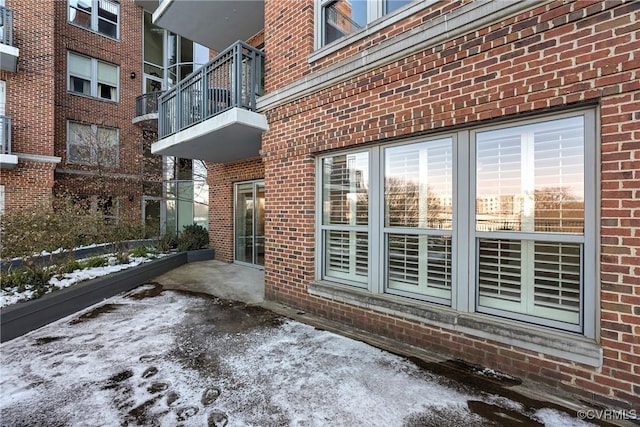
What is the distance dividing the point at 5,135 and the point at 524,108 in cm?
1414

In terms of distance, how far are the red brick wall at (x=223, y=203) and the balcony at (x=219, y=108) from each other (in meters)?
1.66

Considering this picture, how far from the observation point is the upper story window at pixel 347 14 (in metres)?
4.04

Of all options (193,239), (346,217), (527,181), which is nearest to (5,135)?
(193,239)

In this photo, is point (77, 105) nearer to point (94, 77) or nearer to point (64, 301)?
point (94, 77)

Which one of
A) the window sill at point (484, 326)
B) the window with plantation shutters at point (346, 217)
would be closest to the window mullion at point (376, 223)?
the window with plantation shutters at point (346, 217)

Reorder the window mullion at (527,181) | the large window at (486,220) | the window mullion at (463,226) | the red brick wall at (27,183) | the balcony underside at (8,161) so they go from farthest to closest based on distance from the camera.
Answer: the red brick wall at (27,183), the balcony underside at (8,161), the window mullion at (463,226), the window mullion at (527,181), the large window at (486,220)

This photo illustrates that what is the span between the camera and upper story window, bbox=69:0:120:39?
13.0m

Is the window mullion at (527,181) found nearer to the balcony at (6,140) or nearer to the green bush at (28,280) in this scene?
the green bush at (28,280)

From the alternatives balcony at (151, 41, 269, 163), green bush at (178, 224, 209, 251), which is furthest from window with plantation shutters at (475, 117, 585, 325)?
green bush at (178, 224, 209, 251)

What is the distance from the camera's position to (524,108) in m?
2.86

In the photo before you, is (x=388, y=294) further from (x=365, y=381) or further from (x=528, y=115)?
(x=528, y=115)

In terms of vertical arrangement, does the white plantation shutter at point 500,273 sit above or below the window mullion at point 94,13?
below

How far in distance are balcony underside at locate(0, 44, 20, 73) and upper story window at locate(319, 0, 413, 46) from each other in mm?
11320

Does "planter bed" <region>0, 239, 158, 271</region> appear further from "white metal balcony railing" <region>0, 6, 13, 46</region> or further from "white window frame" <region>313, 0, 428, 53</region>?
"white metal balcony railing" <region>0, 6, 13, 46</region>
